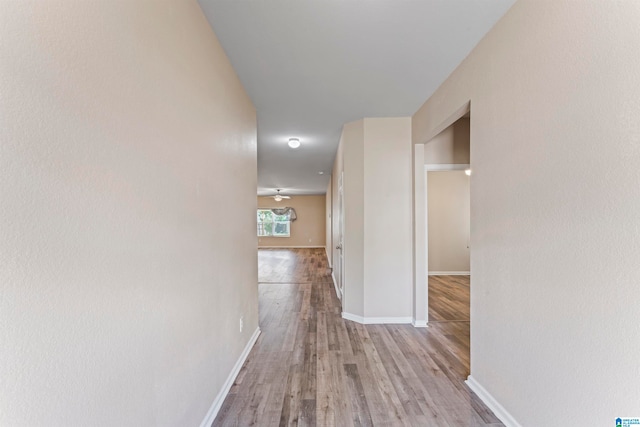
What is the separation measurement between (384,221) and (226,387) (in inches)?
93.1

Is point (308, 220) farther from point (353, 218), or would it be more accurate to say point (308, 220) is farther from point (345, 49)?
point (345, 49)

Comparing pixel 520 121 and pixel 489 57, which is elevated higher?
pixel 489 57

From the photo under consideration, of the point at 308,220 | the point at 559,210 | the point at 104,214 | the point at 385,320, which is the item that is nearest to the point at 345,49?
the point at 559,210

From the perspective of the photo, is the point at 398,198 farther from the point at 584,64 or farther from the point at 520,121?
the point at 584,64

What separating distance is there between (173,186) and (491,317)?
207 cm

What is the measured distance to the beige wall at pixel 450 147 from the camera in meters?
3.44

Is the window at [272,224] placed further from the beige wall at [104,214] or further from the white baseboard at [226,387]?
the beige wall at [104,214]

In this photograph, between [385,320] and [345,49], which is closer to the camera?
[345,49]

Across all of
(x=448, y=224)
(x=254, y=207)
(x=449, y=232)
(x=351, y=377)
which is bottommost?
(x=351, y=377)

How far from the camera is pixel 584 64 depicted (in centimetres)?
121

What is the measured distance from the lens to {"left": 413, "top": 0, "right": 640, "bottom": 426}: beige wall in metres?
1.07

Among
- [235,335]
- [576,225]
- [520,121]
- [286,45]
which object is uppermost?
[286,45]

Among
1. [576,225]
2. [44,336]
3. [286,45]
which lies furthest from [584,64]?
[44,336]

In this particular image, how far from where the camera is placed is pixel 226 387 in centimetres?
202
